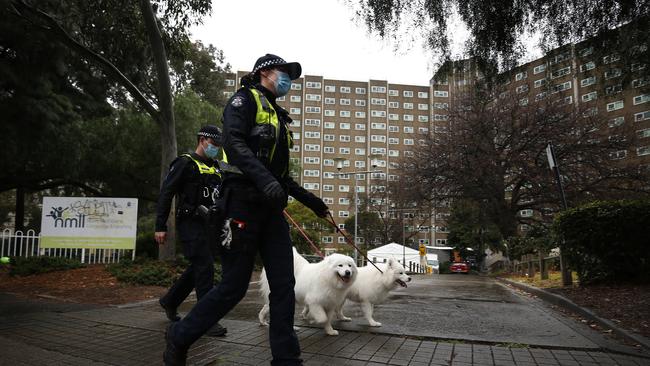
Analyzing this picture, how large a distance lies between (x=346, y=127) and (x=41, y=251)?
82567 mm

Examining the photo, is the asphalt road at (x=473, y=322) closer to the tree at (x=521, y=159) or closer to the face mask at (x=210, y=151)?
the face mask at (x=210, y=151)

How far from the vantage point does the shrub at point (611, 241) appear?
8.00 metres

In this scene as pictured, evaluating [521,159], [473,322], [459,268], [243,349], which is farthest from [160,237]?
[459,268]

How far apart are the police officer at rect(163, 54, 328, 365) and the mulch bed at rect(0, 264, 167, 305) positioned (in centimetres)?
458

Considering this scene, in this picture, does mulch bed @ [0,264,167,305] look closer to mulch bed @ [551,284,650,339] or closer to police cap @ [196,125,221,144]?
police cap @ [196,125,221,144]

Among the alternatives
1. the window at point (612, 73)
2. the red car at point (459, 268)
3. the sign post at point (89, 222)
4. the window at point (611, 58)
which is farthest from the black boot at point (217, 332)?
the red car at point (459, 268)

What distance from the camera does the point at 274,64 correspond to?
10.5ft

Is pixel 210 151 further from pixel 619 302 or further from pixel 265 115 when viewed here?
pixel 619 302

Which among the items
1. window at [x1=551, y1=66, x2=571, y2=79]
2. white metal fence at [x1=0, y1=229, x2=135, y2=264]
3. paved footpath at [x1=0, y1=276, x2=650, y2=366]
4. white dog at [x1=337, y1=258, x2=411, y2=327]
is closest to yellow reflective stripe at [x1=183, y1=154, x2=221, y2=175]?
paved footpath at [x1=0, y1=276, x2=650, y2=366]

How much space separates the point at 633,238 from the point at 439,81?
15.7ft

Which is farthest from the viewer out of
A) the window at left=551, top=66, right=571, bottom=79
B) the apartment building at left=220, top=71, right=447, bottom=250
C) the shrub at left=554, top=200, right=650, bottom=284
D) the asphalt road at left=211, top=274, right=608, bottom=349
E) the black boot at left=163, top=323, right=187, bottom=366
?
the apartment building at left=220, top=71, right=447, bottom=250

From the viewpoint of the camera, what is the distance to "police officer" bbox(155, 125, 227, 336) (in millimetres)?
4426

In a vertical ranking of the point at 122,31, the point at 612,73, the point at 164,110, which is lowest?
the point at 612,73

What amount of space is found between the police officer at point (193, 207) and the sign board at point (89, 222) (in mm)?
7754
